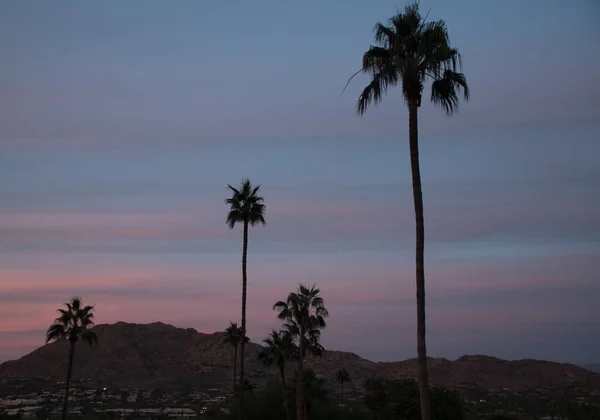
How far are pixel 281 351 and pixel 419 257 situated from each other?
127ft

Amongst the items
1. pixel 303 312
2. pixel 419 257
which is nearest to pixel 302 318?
pixel 303 312

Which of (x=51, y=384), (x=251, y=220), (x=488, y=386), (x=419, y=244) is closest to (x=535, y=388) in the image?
(x=488, y=386)

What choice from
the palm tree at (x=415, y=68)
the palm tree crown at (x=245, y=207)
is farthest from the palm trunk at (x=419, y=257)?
the palm tree crown at (x=245, y=207)

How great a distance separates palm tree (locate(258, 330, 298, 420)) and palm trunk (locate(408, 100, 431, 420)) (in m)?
36.2

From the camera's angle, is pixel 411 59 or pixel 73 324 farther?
pixel 73 324

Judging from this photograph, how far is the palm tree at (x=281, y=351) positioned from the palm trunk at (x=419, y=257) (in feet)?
119

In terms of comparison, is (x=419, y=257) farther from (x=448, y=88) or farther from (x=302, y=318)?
(x=302, y=318)

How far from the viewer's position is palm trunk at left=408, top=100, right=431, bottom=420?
21.8 metres

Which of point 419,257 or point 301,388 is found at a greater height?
point 419,257

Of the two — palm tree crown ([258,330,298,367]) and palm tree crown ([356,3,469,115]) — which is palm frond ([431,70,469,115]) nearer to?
palm tree crown ([356,3,469,115])

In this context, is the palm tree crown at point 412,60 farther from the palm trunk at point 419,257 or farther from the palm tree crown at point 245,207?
the palm tree crown at point 245,207

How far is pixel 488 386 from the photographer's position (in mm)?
192000

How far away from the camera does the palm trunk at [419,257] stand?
21750 mm

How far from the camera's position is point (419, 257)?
22.6 m
